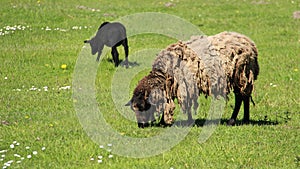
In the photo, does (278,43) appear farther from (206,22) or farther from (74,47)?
(74,47)

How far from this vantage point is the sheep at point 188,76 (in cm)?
995

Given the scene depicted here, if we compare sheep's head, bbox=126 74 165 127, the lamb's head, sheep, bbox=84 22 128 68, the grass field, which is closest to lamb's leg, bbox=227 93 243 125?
the grass field

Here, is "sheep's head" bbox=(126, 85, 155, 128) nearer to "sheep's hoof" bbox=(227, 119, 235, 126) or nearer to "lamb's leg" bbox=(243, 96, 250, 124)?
"sheep's hoof" bbox=(227, 119, 235, 126)

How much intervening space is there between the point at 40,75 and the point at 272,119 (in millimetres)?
7603

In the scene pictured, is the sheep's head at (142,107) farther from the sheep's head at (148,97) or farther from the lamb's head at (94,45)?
the lamb's head at (94,45)

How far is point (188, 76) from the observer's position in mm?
9898

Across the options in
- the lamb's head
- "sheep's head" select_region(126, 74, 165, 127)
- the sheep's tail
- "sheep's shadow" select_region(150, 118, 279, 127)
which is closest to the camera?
"sheep's head" select_region(126, 74, 165, 127)

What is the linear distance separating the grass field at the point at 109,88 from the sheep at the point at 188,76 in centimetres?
47

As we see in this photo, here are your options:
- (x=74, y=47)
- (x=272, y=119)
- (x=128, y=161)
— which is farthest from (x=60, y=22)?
(x=128, y=161)

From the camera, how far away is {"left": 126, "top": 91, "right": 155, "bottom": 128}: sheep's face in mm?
9969

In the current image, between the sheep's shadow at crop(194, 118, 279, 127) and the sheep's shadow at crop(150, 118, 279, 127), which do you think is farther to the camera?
the sheep's shadow at crop(194, 118, 279, 127)

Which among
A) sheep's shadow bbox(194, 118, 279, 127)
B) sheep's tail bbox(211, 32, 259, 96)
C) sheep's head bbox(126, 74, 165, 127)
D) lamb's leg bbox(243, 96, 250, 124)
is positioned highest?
sheep's tail bbox(211, 32, 259, 96)

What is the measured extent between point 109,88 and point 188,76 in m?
4.80

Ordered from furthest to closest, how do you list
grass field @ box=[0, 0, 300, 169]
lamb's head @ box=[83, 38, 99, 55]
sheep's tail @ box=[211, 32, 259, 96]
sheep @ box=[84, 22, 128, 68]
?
lamb's head @ box=[83, 38, 99, 55], sheep @ box=[84, 22, 128, 68], sheep's tail @ box=[211, 32, 259, 96], grass field @ box=[0, 0, 300, 169]
